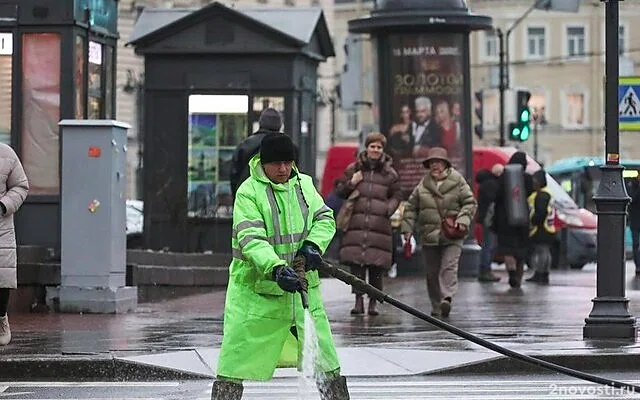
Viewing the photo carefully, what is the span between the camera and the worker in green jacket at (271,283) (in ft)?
30.7

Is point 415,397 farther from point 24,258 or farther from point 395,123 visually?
point 395,123

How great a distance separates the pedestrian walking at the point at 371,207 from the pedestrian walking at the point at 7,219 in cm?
406

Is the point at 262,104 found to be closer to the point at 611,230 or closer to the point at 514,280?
the point at 514,280

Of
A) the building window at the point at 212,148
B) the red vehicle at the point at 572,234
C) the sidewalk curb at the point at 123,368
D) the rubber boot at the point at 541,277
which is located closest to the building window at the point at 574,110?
the red vehicle at the point at 572,234

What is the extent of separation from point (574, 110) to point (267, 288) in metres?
80.2

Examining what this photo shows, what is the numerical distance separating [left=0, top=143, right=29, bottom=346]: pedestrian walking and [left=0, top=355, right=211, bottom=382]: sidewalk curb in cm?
128

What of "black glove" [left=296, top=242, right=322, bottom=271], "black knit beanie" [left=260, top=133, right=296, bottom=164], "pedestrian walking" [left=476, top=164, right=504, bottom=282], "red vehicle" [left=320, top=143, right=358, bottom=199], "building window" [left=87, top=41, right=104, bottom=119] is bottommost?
"black glove" [left=296, top=242, right=322, bottom=271]

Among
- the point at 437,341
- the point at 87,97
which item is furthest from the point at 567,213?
the point at 437,341

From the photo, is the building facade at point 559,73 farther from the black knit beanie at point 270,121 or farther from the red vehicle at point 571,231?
the black knit beanie at point 270,121

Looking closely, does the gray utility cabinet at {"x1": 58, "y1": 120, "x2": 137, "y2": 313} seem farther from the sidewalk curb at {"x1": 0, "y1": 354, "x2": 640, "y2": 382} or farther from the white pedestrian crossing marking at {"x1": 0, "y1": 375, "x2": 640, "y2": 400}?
the white pedestrian crossing marking at {"x1": 0, "y1": 375, "x2": 640, "y2": 400}

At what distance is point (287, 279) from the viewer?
904 centimetres

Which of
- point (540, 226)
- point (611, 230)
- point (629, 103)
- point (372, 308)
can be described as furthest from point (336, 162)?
point (611, 230)

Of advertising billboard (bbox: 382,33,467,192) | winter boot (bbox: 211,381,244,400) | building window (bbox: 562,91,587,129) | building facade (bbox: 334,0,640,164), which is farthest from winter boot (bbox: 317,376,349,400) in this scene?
building window (bbox: 562,91,587,129)

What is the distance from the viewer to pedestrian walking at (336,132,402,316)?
1752cm
